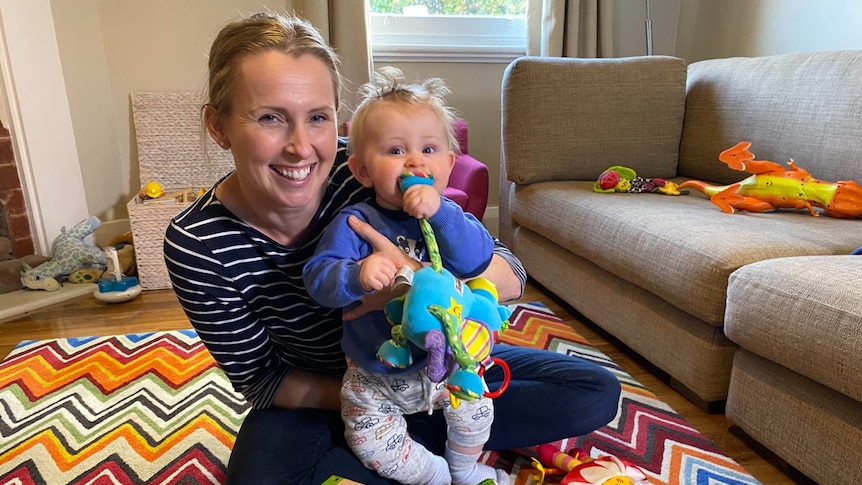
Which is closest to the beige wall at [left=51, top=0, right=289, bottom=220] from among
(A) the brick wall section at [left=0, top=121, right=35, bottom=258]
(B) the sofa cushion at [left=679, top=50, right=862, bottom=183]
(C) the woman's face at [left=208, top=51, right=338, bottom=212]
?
(A) the brick wall section at [left=0, top=121, right=35, bottom=258]

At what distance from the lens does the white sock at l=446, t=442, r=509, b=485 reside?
1012 mm

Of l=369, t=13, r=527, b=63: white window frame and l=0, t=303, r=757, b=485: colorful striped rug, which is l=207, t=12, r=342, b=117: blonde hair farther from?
l=369, t=13, r=527, b=63: white window frame

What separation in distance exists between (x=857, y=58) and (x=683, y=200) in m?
0.62

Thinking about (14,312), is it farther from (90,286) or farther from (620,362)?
(620,362)

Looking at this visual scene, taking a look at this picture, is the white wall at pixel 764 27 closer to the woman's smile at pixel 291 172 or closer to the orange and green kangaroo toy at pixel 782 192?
the orange and green kangaroo toy at pixel 782 192

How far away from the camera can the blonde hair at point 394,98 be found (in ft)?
2.95

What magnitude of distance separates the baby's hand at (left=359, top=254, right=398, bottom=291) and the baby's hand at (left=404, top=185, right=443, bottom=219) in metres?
0.09

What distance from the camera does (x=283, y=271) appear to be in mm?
993

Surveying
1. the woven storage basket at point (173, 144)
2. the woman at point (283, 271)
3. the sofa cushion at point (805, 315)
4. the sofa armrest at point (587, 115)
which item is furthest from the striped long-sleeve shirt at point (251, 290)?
the woven storage basket at point (173, 144)

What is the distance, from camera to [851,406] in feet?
3.51

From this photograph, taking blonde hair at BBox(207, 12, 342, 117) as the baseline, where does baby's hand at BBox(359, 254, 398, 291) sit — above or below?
below

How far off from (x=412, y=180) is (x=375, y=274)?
0.17 m

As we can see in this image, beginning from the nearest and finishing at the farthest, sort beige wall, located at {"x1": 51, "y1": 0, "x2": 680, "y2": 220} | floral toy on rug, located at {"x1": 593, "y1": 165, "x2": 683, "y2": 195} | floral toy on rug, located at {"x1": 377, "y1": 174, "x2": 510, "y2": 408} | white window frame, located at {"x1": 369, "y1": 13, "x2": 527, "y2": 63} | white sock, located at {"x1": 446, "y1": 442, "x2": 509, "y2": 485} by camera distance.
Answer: floral toy on rug, located at {"x1": 377, "y1": 174, "x2": 510, "y2": 408} → white sock, located at {"x1": 446, "y1": 442, "x2": 509, "y2": 485} → floral toy on rug, located at {"x1": 593, "y1": 165, "x2": 683, "y2": 195} → beige wall, located at {"x1": 51, "y1": 0, "x2": 680, "y2": 220} → white window frame, located at {"x1": 369, "y1": 13, "x2": 527, "y2": 63}

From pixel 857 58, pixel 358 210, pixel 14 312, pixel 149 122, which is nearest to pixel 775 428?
pixel 358 210
